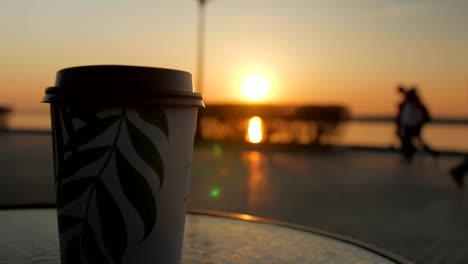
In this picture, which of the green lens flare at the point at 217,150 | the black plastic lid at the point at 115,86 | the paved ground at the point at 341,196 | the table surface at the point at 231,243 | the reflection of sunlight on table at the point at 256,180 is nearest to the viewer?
the black plastic lid at the point at 115,86

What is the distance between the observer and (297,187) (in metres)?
8.13

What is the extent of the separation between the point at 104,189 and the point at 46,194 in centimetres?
594

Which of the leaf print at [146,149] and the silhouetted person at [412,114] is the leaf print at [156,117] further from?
the silhouetted person at [412,114]

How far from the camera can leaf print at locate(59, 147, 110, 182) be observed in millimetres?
1335

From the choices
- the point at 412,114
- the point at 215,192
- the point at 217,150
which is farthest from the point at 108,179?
the point at 217,150

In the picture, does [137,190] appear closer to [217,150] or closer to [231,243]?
[231,243]

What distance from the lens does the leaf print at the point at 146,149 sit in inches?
52.8

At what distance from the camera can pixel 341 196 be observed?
24.2 ft

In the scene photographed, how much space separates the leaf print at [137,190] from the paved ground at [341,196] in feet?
11.5

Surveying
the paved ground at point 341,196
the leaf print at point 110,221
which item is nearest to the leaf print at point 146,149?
the leaf print at point 110,221

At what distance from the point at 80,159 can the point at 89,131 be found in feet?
0.32

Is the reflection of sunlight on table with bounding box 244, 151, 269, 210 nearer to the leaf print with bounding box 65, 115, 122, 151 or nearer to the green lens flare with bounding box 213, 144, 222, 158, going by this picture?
the green lens flare with bounding box 213, 144, 222, 158

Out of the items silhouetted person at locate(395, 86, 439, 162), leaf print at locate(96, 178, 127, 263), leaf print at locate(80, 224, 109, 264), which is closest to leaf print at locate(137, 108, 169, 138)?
leaf print at locate(96, 178, 127, 263)

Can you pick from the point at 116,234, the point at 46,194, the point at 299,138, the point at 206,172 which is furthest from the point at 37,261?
the point at 299,138
